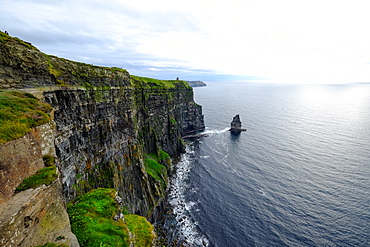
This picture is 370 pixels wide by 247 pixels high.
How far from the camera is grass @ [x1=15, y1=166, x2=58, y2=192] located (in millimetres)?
11461

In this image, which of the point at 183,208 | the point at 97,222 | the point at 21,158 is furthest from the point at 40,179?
the point at 183,208

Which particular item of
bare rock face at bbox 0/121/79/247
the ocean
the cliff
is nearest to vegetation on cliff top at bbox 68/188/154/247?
the cliff

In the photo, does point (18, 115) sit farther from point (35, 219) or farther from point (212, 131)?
point (212, 131)

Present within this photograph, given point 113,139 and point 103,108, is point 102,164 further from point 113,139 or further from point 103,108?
point 103,108

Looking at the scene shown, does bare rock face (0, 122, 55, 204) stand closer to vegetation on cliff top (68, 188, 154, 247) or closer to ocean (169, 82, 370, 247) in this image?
vegetation on cliff top (68, 188, 154, 247)

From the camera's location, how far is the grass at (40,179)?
1146 cm

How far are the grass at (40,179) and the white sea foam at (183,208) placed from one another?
3613 centimetres

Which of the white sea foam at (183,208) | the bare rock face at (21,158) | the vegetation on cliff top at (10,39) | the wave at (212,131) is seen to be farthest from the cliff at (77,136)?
the wave at (212,131)

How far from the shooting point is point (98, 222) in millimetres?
17219

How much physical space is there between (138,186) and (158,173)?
11298mm

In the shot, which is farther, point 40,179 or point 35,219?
point 40,179

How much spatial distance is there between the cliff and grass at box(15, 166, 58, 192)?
32 cm

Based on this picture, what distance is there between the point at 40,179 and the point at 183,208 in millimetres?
42905

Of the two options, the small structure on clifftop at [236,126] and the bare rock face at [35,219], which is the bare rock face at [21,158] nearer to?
the bare rock face at [35,219]
